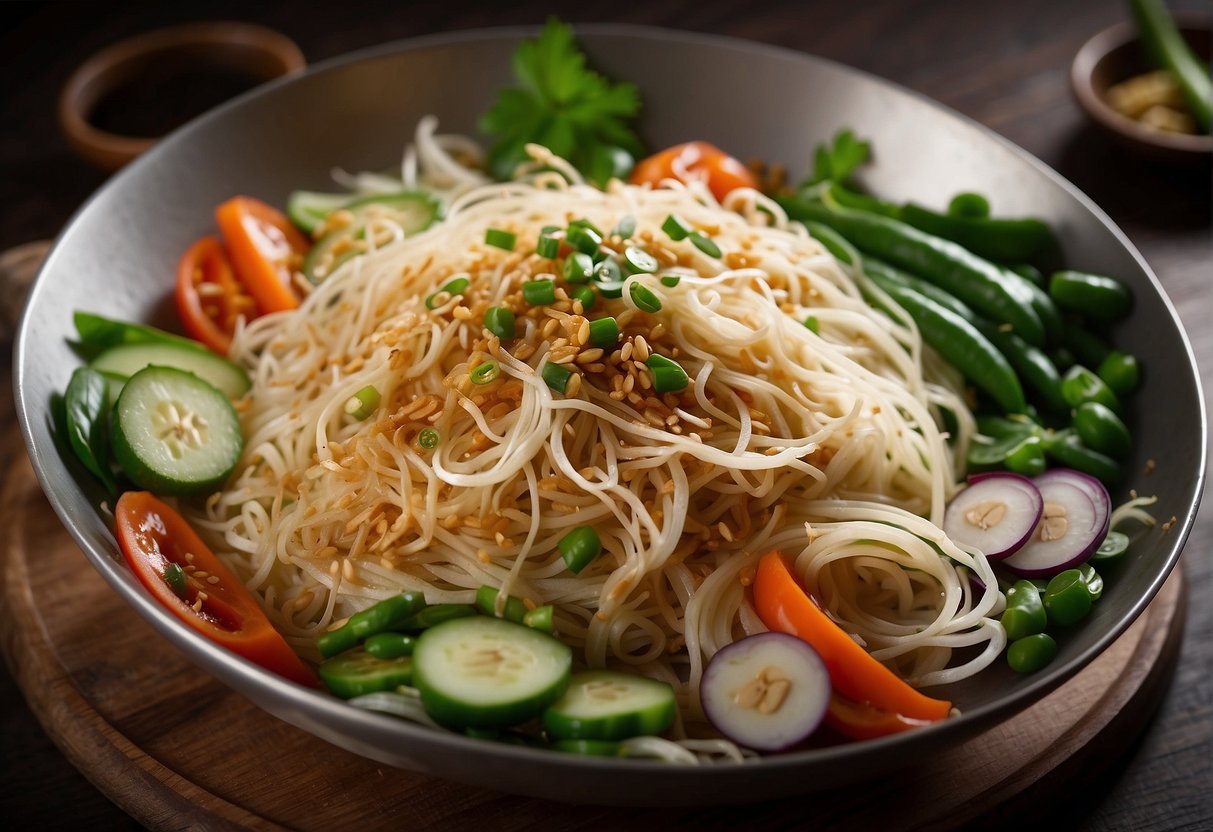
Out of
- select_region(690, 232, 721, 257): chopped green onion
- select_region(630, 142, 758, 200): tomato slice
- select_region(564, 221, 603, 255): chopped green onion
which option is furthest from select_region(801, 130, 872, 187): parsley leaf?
select_region(564, 221, 603, 255): chopped green onion

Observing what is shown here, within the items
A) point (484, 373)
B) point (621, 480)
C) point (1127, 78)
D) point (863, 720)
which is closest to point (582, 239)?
point (484, 373)

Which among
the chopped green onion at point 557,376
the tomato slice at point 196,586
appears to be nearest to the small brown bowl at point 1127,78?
the chopped green onion at point 557,376

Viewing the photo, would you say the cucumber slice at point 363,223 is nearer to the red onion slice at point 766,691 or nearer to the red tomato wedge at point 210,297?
the red tomato wedge at point 210,297

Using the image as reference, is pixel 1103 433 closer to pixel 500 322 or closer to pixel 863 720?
pixel 863 720

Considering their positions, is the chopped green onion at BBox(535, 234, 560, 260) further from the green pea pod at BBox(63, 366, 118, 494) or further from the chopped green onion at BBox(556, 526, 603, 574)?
the green pea pod at BBox(63, 366, 118, 494)

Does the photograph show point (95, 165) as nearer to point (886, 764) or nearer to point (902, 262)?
point (902, 262)
